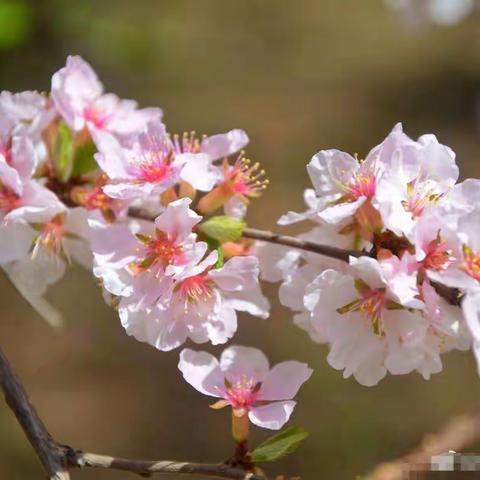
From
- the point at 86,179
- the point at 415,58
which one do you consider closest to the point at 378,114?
the point at 415,58

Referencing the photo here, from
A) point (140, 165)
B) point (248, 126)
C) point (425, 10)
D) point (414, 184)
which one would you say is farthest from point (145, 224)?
point (248, 126)

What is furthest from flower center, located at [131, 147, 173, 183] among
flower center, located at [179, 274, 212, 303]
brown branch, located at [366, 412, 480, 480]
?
brown branch, located at [366, 412, 480, 480]

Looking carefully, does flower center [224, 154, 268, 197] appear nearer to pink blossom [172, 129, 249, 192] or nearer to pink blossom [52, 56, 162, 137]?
pink blossom [172, 129, 249, 192]

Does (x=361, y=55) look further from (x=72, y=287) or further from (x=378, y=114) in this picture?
(x=72, y=287)

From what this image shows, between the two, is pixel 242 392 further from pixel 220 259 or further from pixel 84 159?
pixel 84 159

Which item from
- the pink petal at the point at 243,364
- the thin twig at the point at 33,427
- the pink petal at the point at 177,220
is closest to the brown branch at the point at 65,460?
the thin twig at the point at 33,427
